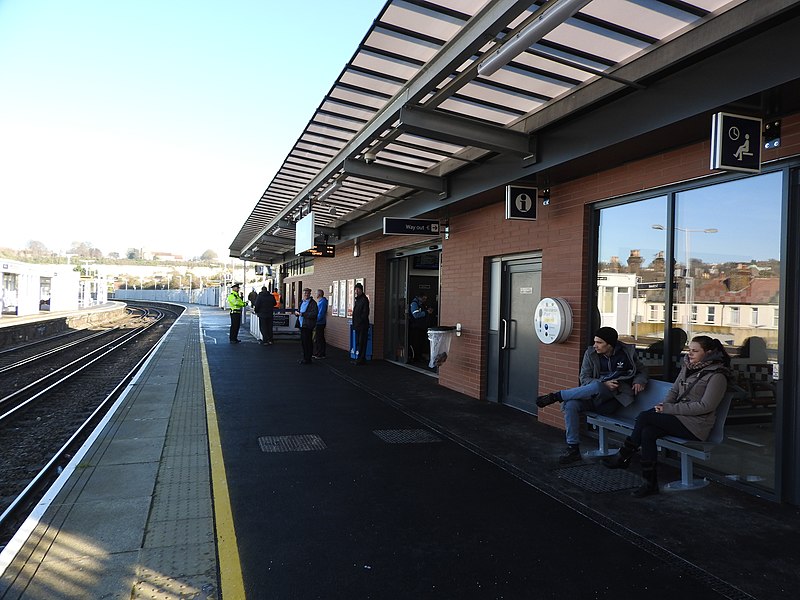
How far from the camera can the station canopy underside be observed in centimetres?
407

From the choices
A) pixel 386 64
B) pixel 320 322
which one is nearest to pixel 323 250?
pixel 320 322

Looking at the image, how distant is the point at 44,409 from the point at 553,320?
8.52 m

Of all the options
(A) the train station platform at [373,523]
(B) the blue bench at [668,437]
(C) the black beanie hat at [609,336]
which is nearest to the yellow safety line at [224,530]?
(A) the train station platform at [373,523]

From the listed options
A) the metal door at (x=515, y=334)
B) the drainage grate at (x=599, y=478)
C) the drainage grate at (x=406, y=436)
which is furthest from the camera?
the metal door at (x=515, y=334)

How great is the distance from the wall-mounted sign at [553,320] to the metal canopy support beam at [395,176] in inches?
112

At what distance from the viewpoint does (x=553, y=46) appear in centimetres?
458

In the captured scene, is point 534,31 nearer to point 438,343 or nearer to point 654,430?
point 654,430

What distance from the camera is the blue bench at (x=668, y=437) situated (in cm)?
465

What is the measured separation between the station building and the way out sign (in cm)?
3

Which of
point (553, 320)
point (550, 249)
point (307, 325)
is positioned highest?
point (550, 249)

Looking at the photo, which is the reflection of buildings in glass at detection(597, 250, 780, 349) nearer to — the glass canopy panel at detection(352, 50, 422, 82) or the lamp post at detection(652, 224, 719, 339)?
the lamp post at detection(652, 224, 719, 339)

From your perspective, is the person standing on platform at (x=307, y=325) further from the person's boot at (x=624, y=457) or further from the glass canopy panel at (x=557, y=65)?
the glass canopy panel at (x=557, y=65)

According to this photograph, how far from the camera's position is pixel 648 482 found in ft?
15.4

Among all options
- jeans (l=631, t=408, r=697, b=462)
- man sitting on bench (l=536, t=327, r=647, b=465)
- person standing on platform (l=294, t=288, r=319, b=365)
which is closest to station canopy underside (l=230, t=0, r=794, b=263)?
man sitting on bench (l=536, t=327, r=647, b=465)
